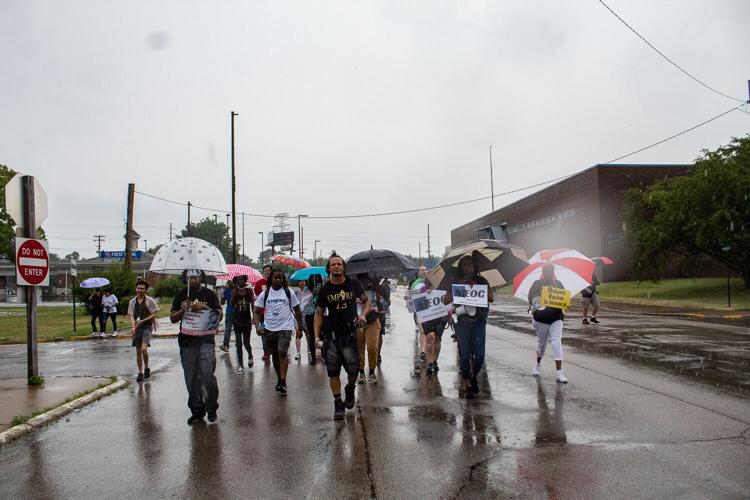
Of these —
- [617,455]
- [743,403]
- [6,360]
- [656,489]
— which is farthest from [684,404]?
[6,360]

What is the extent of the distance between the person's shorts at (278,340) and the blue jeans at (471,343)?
2.48 m

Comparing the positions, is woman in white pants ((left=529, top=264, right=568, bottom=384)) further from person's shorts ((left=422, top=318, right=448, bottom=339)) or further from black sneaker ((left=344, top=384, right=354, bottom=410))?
black sneaker ((left=344, top=384, right=354, bottom=410))

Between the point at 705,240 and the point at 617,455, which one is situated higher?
the point at 705,240

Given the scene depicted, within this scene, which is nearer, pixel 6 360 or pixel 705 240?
pixel 6 360

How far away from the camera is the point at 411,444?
572 cm

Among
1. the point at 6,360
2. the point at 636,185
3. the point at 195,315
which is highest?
the point at 636,185

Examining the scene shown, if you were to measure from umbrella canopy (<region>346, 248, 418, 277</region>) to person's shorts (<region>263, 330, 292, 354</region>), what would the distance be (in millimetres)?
1724

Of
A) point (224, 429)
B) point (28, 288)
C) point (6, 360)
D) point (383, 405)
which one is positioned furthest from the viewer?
point (6, 360)

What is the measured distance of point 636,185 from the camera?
4234 centimetres

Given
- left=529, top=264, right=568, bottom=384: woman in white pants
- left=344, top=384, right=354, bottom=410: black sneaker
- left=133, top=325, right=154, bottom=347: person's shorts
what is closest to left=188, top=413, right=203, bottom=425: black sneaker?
left=344, top=384, right=354, bottom=410: black sneaker

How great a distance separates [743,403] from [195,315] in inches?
Answer: 260

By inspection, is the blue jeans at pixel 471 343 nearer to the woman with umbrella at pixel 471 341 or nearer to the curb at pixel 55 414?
the woman with umbrella at pixel 471 341

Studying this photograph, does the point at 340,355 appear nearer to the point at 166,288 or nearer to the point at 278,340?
the point at 278,340

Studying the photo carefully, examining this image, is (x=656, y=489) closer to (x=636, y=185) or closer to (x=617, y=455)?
A: (x=617, y=455)
